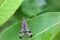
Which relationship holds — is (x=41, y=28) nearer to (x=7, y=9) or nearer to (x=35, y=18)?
(x=35, y=18)

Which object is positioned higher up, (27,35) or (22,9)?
(22,9)

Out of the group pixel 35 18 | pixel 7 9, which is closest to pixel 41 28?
pixel 35 18

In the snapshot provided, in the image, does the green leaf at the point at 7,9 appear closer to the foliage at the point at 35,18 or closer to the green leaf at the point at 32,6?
the foliage at the point at 35,18

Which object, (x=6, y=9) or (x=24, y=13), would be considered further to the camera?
(x=24, y=13)

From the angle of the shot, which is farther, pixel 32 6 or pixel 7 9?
pixel 32 6

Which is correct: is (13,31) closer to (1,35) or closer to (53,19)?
(1,35)

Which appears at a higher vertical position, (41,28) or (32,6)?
(32,6)

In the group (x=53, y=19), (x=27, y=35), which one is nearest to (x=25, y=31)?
(x=27, y=35)
